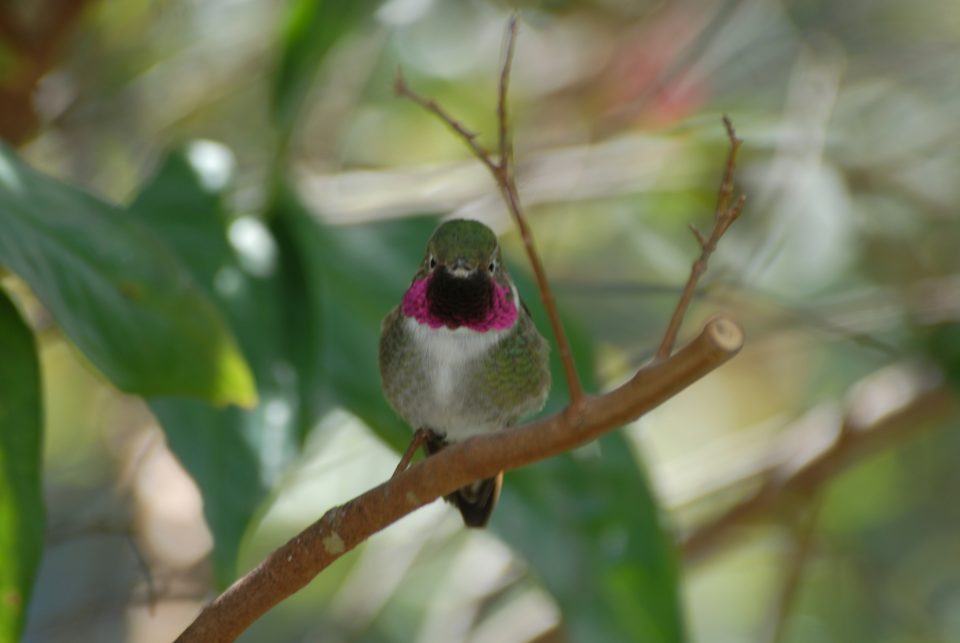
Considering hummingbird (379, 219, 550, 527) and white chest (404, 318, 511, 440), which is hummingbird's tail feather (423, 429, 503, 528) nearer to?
hummingbird (379, 219, 550, 527)

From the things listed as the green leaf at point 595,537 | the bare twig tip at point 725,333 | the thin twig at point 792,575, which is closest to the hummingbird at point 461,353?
the green leaf at point 595,537

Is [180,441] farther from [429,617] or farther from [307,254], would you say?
[429,617]

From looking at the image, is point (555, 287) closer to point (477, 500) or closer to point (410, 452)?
point (477, 500)

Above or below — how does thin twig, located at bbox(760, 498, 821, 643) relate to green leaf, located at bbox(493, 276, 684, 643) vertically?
below

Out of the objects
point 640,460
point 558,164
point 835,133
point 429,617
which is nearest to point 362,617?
point 429,617

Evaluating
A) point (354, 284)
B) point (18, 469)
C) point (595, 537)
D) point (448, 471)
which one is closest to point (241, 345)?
point (354, 284)

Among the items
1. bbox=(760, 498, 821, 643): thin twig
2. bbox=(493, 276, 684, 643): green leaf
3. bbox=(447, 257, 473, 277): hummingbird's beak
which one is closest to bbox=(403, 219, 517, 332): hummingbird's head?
bbox=(447, 257, 473, 277): hummingbird's beak

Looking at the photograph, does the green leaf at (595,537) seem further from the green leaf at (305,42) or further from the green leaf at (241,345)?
the green leaf at (305,42)
